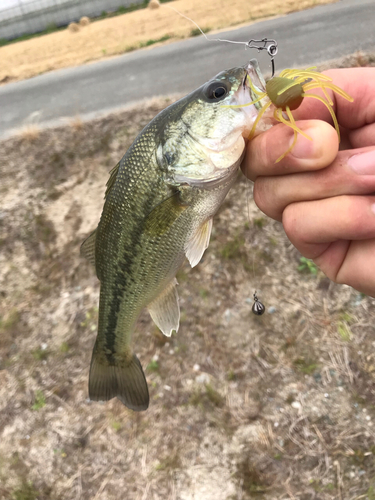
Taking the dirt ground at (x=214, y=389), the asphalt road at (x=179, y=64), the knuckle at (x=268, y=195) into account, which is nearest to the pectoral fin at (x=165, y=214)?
the knuckle at (x=268, y=195)

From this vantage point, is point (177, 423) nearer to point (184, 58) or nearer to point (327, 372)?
point (327, 372)

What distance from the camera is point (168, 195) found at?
4.97ft

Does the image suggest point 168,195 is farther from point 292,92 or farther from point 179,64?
point 179,64

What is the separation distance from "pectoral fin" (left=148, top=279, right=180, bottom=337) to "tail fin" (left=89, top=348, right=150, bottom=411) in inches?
15.0

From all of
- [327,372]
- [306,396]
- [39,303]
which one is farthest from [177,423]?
[39,303]

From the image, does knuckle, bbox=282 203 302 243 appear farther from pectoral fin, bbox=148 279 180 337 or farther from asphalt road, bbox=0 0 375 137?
asphalt road, bbox=0 0 375 137

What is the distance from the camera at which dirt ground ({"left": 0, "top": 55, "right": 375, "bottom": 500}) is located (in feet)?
8.49

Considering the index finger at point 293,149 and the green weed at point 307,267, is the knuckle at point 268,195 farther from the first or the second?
the green weed at point 307,267

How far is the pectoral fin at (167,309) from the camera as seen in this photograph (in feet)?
6.15

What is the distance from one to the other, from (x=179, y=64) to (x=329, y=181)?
825cm

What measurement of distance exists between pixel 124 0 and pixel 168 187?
24.2 metres

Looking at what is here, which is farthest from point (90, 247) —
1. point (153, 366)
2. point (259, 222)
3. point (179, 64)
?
point (179, 64)

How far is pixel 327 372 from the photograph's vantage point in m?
2.79

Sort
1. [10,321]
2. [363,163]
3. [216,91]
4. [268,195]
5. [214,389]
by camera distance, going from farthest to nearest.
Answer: [10,321], [214,389], [268,195], [216,91], [363,163]
